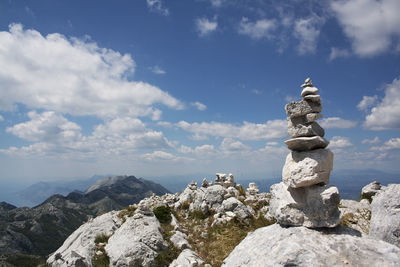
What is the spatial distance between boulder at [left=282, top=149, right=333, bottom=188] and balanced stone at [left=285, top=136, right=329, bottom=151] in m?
0.26

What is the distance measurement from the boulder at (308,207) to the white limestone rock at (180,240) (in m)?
8.31

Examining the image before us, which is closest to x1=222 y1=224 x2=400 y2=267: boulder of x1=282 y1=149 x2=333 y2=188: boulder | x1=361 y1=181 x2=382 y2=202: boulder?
x1=282 y1=149 x2=333 y2=188: boulder

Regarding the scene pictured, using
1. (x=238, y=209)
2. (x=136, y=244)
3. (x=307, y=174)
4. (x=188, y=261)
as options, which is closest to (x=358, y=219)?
(x=238, y=209)

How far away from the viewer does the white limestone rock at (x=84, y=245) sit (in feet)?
51.3

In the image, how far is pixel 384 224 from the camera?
33.2 ft

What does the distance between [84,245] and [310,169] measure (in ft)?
61.9

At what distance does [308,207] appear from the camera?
34.1 feet

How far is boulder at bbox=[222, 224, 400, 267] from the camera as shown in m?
8.10

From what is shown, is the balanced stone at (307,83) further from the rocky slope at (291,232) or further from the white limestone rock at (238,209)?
the white limestone rock at (238,209)

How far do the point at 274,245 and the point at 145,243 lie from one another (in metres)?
10.3

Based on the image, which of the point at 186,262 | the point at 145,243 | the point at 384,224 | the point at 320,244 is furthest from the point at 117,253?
the point at 384,224

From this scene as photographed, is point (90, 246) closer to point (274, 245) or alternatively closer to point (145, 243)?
point (145, 243)

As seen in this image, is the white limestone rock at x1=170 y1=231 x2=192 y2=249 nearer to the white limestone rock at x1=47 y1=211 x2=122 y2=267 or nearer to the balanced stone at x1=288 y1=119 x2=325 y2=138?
the white limestone rock at x1=47 y1=211 x2=122 y2=267

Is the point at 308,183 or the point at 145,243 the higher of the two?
the point at 308,183
